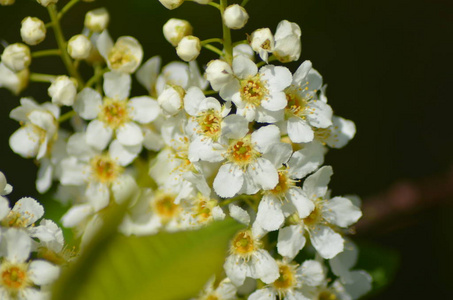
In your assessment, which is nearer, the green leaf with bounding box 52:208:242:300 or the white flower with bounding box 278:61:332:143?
the green leaf with bounding box 52:208:242:300

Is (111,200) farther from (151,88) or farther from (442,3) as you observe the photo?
(442,3)

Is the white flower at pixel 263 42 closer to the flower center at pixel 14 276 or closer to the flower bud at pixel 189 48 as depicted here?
the flower bud at pixel 189 48

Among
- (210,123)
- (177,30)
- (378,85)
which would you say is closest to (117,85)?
(177,30)

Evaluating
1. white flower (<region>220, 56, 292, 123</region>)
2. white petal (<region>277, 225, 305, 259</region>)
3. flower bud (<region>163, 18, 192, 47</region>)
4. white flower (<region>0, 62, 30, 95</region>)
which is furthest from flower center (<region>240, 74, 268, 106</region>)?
white flower (<region>0, 62, 30, 95</region>)

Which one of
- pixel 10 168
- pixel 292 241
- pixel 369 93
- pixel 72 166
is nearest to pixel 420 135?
pixel 369 93

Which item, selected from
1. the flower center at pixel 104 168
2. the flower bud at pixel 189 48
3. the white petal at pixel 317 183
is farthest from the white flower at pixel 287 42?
the flower center at pixel 104 168

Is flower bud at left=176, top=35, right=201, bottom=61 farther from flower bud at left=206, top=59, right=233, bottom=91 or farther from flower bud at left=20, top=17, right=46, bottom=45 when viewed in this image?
flower bud at left=20, top=17, right=46, bottom=45
